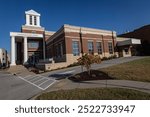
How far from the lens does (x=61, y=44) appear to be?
107 feet

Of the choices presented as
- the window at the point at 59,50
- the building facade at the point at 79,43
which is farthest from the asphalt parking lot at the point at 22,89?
the window at the point at 59,50

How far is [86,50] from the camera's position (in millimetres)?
32969

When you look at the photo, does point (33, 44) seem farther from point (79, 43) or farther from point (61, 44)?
point (79, 43)

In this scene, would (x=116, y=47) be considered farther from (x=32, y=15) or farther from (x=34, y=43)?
(x=32, y=15)

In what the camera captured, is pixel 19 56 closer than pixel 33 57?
No

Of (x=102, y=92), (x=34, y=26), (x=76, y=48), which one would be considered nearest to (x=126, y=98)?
(x=102, y=92)

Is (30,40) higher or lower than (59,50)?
higher

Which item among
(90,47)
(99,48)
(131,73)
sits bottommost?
(131,73)

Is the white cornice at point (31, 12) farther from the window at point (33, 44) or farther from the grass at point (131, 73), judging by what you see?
the grass at point (131, 73)

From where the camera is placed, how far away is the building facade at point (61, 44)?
30684mm

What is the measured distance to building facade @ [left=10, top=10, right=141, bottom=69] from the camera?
3068 centimetres

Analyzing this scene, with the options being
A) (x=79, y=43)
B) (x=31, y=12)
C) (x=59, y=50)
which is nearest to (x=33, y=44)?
(x=31, y=12)

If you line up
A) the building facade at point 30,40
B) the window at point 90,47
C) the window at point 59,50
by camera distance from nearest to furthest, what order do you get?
the window at point 59,50 → the window at point 90,47 → the building facade at point 30,40

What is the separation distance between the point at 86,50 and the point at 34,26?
2199cm
